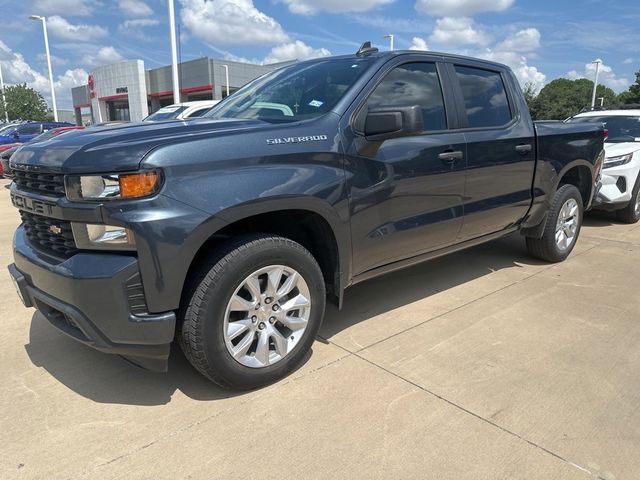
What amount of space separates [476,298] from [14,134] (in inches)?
741

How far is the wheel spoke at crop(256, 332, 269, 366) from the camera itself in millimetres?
2803

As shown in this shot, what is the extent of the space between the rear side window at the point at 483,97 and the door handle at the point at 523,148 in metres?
0.25

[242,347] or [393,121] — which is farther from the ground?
[393,121]

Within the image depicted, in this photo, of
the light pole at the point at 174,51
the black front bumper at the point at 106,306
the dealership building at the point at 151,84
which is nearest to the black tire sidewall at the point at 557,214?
the black front bumper at the point at 106,306

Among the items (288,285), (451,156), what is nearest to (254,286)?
(288,285)

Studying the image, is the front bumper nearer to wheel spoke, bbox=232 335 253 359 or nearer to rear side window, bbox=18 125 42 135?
wheel spoke, bbox=232 335 253 359

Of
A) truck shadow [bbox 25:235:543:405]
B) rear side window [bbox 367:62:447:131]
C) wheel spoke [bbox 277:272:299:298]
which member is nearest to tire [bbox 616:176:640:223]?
truck shadow [bbox 25:235:543:405]

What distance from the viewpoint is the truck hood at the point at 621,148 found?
7121 mm

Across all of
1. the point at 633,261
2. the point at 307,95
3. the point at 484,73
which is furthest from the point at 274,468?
the point at 633,261

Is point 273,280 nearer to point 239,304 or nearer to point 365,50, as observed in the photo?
point 239,304

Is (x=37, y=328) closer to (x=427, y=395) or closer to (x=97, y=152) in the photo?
(x=97, y=152)

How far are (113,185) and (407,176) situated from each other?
1.86m

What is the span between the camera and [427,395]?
2820mm

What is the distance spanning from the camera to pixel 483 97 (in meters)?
4.23
